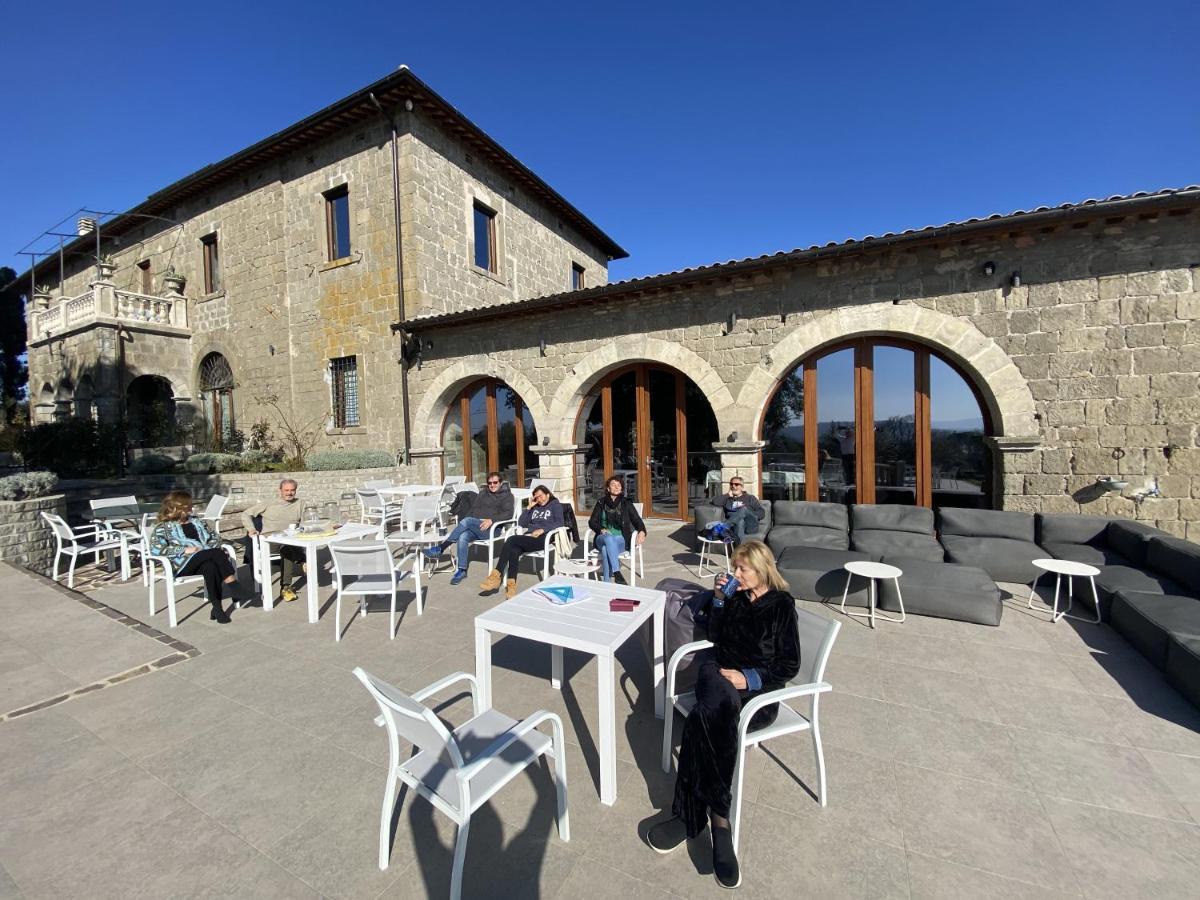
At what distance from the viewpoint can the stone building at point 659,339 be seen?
5348 millimetres

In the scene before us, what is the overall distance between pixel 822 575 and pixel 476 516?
359cm

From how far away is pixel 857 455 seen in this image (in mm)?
6781

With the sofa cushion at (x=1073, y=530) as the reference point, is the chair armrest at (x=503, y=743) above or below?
below

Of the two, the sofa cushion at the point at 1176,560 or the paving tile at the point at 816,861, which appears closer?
the paving tile at the point at 816,861

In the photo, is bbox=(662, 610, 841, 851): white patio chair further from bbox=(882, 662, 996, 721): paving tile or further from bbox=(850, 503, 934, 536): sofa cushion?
bbox=(850, 503, 934, 536): sofa cushion

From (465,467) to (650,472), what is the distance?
12.8ft

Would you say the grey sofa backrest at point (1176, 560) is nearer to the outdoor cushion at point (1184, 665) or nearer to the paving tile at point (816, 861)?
the outdoor cushion at point (1184, 665)

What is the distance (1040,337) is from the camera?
18.3ft

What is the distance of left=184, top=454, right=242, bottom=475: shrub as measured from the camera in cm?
932

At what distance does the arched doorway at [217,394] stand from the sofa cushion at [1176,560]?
15.7 m

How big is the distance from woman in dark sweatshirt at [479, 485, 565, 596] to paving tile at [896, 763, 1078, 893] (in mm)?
3482

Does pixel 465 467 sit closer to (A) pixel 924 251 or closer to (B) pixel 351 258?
(B) pixel 351 258

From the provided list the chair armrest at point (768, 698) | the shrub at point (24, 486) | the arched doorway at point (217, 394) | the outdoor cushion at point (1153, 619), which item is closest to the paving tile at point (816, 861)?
the chair armrest at point (768, 698)

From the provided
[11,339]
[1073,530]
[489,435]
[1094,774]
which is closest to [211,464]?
[489,435]
